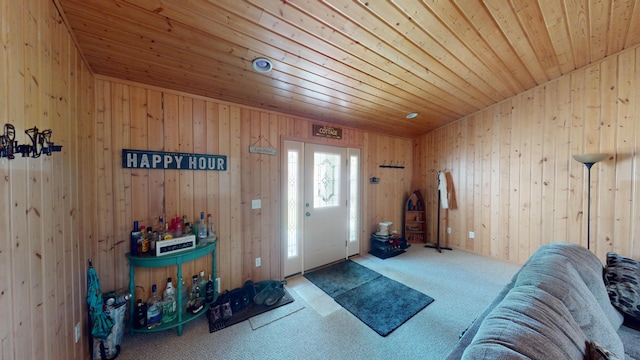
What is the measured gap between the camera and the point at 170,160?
7.18 ft

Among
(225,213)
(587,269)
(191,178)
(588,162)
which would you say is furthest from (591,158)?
(191,178)

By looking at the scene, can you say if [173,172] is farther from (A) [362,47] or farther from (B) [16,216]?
(A) [362,47]

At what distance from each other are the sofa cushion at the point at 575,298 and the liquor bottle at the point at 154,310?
273cm

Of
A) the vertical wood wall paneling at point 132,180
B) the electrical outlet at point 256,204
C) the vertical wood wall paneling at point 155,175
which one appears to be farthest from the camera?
the electrical outlet at point 256,204

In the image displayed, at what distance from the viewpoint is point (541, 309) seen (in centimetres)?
87

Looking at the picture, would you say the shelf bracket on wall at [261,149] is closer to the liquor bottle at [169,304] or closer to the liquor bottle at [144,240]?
the liquor bottle at [144,240]

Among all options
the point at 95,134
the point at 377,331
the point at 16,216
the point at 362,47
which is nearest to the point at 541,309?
the point at 377,331

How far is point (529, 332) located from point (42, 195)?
220 centimetres

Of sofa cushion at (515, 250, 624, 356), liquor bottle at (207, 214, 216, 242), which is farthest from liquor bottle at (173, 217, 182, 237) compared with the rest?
sofa cushion at (515, 250, 624, 356)

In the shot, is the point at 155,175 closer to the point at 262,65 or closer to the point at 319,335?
the point at 262,65

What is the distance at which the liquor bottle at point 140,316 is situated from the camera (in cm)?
193

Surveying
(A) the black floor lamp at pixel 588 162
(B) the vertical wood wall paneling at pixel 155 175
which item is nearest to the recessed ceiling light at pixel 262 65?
(B) the vertical wood wall paneling at pixel 155 175

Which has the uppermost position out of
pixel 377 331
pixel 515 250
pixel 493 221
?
pixel 493 221

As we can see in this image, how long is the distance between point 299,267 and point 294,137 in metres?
1.88
